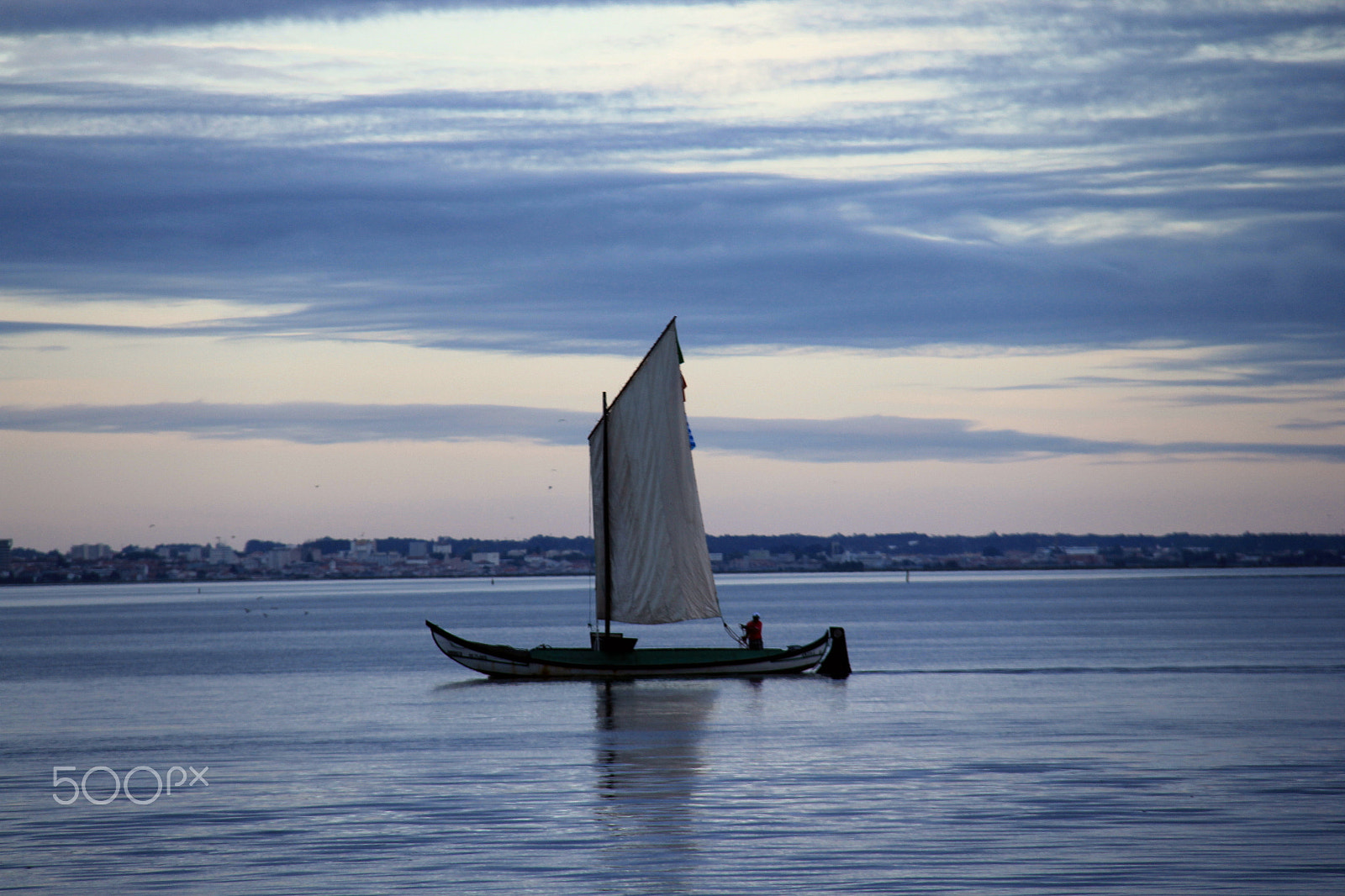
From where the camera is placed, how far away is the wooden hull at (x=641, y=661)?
49.7 metres

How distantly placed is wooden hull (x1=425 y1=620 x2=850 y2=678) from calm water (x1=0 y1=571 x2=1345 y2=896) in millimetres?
863

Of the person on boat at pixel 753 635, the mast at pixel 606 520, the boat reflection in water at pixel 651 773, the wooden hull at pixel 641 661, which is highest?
the mast at pixel 606 520

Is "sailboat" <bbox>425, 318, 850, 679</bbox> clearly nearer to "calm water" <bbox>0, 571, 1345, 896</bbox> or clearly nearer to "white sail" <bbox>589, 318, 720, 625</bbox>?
"white sail" <bbox>589, 318, 720, 625</bbox>

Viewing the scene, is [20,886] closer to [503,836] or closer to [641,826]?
[503,836]

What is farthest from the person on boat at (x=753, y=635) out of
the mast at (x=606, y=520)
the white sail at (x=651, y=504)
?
the mast at (x=606, y=520)

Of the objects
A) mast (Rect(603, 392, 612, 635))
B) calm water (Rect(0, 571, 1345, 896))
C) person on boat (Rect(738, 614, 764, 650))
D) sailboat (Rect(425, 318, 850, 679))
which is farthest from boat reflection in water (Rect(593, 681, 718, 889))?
mast (Rect(603, 392, 612, 635))

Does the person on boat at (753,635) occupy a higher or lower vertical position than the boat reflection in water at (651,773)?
higher

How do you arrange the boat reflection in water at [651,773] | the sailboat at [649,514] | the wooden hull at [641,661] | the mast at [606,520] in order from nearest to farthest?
the boat reflection in water at [651,773] < the sailboat at [649,514] < the mast at [606,520] < the wooden hull at [641,661]

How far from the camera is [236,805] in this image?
80.6ft

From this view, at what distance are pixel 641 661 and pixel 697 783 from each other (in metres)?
22.8

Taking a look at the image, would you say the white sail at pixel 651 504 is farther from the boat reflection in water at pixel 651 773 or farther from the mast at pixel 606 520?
the boat reflection in water at pixel 651 773

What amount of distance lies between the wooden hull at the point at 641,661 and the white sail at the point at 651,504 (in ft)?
6.21

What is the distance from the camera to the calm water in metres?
18.5

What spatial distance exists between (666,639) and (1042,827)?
285 ft
